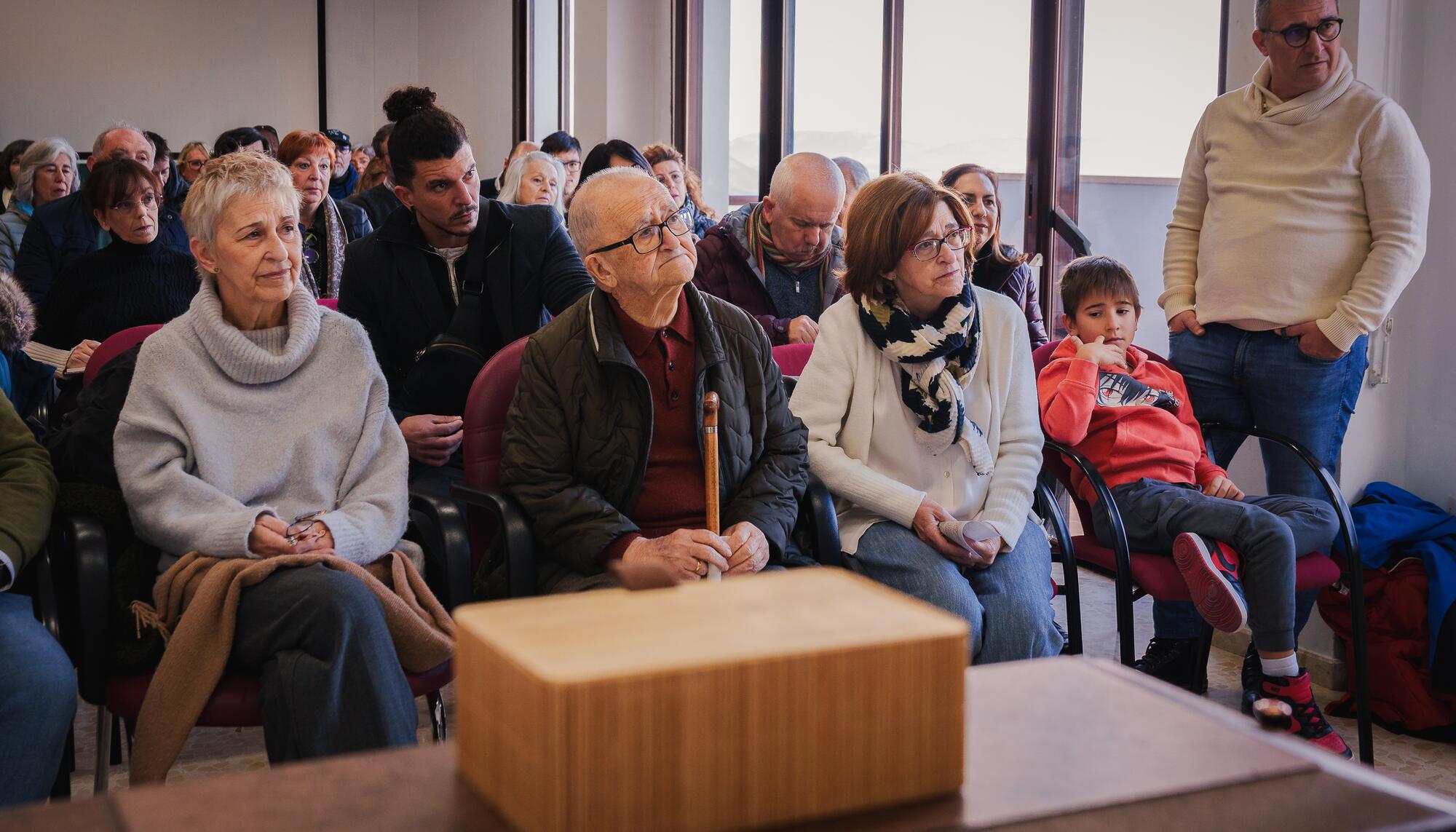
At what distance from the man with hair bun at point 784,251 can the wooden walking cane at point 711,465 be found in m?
1.43

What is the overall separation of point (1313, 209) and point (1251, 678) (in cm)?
108

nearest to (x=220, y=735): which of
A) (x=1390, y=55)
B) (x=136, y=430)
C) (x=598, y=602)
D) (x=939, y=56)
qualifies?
(x=136, y=430)

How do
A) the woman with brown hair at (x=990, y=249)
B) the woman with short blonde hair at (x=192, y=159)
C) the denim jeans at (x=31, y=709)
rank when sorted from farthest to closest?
the woman with short blonde hair at (x=192, y=159) < the woman with brown hair at (x=990, y=249) < the denim jeans at (x=31, y=709)

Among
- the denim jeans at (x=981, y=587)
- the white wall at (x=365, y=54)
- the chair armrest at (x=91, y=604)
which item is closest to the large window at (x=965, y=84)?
the denim jeans at (x=981, y=587)

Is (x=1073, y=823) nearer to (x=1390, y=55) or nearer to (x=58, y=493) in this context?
(x=58, y=493)

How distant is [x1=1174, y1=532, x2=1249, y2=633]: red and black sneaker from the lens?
2.47 metres

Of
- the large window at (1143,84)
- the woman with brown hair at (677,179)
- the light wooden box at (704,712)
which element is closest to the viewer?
the light wooden box at (704,712)

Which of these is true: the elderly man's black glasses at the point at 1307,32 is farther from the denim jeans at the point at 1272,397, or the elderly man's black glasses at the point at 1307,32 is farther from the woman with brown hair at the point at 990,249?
the woman with brown hair at the point at 990,249

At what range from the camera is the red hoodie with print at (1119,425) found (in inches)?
Answer: 109

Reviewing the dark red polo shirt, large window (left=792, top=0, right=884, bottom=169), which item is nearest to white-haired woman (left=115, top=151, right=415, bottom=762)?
the dark red polo shirt

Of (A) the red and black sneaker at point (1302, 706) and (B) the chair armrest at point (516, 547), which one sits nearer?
(B) the chair armrest at point (516, 547)

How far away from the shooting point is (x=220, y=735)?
287 cm

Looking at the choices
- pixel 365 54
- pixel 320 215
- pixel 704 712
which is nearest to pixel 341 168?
pixel 320 215

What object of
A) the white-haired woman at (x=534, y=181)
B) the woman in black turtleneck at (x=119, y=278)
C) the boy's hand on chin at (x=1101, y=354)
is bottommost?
the boy's hand on chin at (x=1101, y=354)
